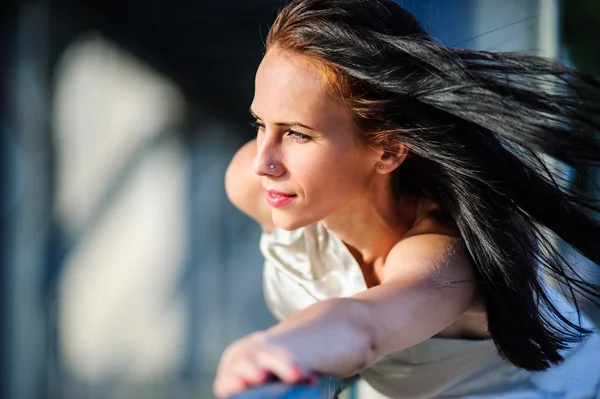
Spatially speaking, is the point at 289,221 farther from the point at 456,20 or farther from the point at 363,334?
the point at 456,20

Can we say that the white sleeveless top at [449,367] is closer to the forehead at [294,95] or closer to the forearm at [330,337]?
Answer: the forehead at [294,95]

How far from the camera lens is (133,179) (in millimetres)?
5797

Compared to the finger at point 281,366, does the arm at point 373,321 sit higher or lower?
lower

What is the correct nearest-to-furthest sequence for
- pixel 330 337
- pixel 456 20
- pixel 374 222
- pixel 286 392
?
pixel 286 392, pixel 330 337, pixel 374 222, pixel 456 20

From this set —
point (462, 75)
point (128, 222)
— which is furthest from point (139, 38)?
point (462, 75)

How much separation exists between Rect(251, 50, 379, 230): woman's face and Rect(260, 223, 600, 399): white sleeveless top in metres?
0.25

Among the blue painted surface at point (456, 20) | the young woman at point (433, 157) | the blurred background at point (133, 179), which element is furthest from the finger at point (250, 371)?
the blue painted surface at point (456, 20)

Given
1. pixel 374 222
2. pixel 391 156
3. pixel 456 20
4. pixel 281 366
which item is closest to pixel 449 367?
pixel 374 222

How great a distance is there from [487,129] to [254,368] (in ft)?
2.29

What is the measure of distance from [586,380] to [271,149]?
28.5 inches

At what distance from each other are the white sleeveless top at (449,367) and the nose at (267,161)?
31 cm

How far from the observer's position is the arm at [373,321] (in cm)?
80

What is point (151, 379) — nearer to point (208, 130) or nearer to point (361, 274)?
point (208, 130)

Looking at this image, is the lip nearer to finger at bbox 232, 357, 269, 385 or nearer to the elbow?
the elbow
